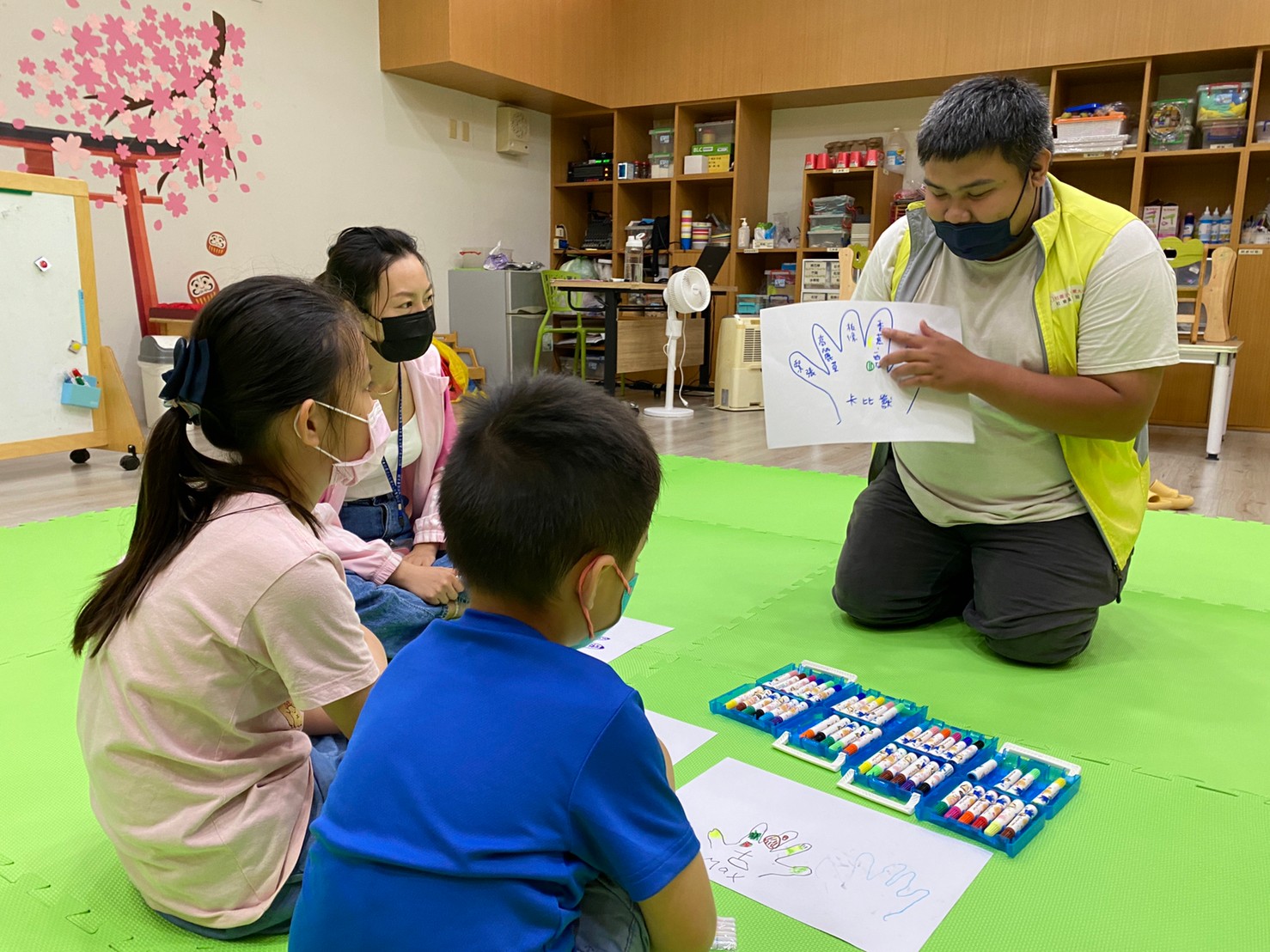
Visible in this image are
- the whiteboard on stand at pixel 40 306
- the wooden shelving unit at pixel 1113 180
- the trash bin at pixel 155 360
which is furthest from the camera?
the wooden shelving unit at pixel 1113 180

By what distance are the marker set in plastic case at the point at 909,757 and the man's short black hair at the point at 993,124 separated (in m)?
1.03

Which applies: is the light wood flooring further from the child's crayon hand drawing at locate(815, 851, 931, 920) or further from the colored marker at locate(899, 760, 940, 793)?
the child's crayon hand drawing at locate(815, 851, 931, 920)

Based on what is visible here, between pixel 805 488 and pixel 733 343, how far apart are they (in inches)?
103

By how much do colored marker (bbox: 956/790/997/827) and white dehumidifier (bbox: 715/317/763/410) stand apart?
485 cm

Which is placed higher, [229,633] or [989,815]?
[229,633]

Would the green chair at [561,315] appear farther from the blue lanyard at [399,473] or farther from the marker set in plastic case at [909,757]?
the marker set in plastic case at [909,757]

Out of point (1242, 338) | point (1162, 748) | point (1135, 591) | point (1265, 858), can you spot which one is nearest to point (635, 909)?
point (1265, 858)

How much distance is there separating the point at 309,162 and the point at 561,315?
2111mm

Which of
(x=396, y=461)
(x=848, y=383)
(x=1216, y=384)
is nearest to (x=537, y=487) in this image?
(x=396, y=461)

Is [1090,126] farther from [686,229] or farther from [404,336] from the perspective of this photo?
[404,336]

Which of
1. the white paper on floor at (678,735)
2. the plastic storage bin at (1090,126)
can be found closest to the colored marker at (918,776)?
the white paper on floor at (678,735)

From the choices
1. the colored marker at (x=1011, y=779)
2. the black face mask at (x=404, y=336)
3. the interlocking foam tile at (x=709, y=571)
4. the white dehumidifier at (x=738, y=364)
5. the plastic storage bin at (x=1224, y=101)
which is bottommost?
the interlocking foam tile at (x=709, y=571)

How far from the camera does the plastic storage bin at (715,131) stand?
6.96 m

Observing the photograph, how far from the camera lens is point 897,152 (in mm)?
6336
